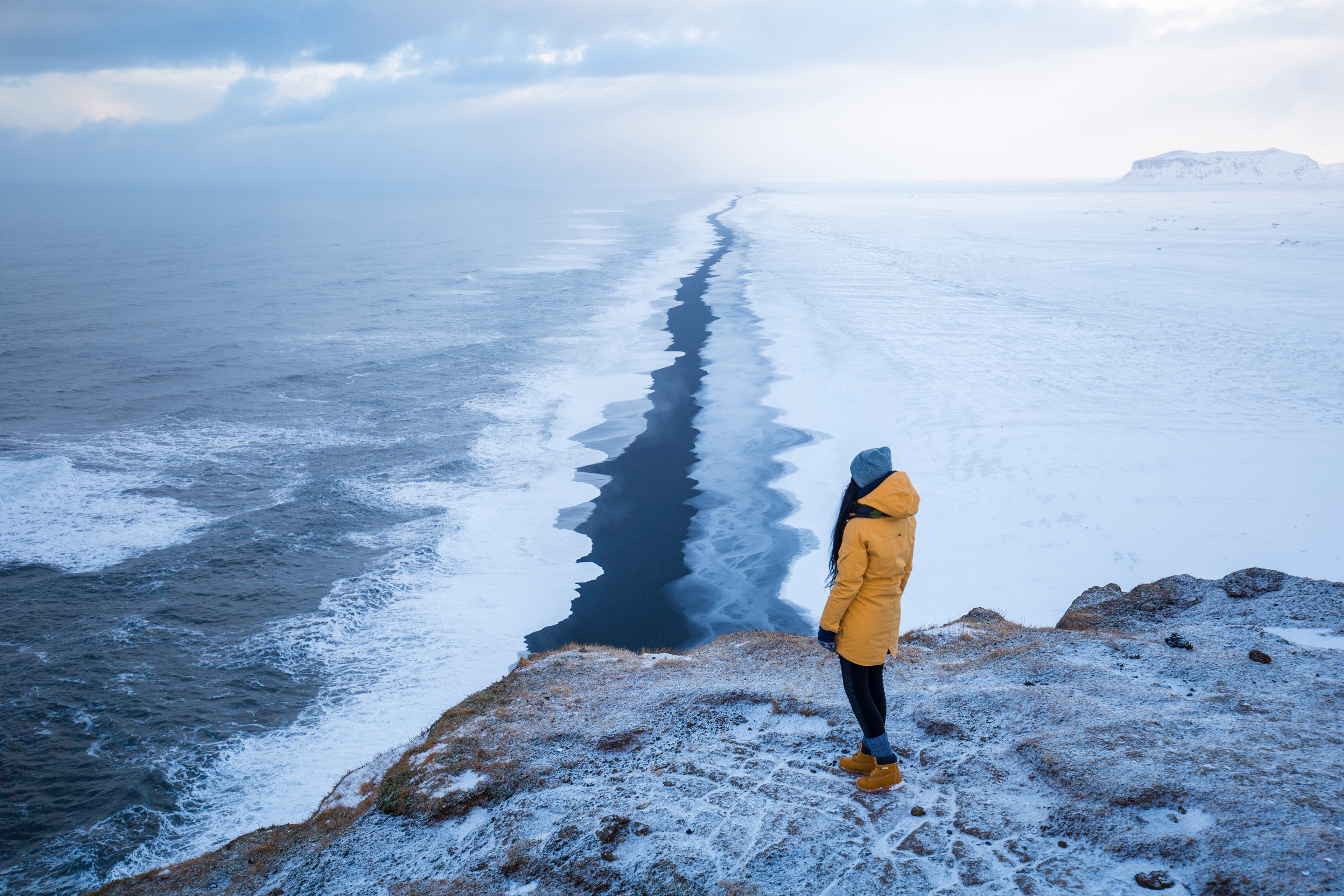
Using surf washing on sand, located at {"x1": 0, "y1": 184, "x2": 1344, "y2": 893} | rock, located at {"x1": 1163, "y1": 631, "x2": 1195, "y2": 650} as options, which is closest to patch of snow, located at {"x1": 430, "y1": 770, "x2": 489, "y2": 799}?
surf washing on sand, located at {"x1": 0, "y1": 184, "x2": 1344, "y2": 893}

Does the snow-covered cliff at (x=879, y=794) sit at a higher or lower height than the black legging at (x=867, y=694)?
lower

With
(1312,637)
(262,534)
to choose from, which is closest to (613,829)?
(1312,637)

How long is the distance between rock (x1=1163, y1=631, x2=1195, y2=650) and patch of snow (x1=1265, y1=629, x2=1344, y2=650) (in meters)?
0.90

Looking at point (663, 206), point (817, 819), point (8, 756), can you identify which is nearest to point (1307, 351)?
point (817, 819)

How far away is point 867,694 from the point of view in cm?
502

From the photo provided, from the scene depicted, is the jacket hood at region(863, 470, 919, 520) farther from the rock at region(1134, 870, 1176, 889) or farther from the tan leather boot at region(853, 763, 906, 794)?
the rock at region(1134, 870, 1176, 889)

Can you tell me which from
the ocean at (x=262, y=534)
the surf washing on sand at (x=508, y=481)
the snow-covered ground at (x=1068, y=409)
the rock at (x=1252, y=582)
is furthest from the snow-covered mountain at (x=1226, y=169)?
the rock at (x=1252, y=582)

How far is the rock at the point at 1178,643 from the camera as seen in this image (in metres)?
7.36

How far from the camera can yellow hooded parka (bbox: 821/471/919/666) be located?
15.0 feet

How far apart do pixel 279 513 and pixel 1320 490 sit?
18.1m

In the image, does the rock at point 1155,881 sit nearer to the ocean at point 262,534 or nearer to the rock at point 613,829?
the rock at point 613,829

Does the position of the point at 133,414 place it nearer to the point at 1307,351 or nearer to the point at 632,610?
the point at 632,610

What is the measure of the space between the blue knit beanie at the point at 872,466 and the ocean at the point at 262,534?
6423 mm

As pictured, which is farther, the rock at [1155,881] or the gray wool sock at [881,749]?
the gray wool sock at [881,749]
